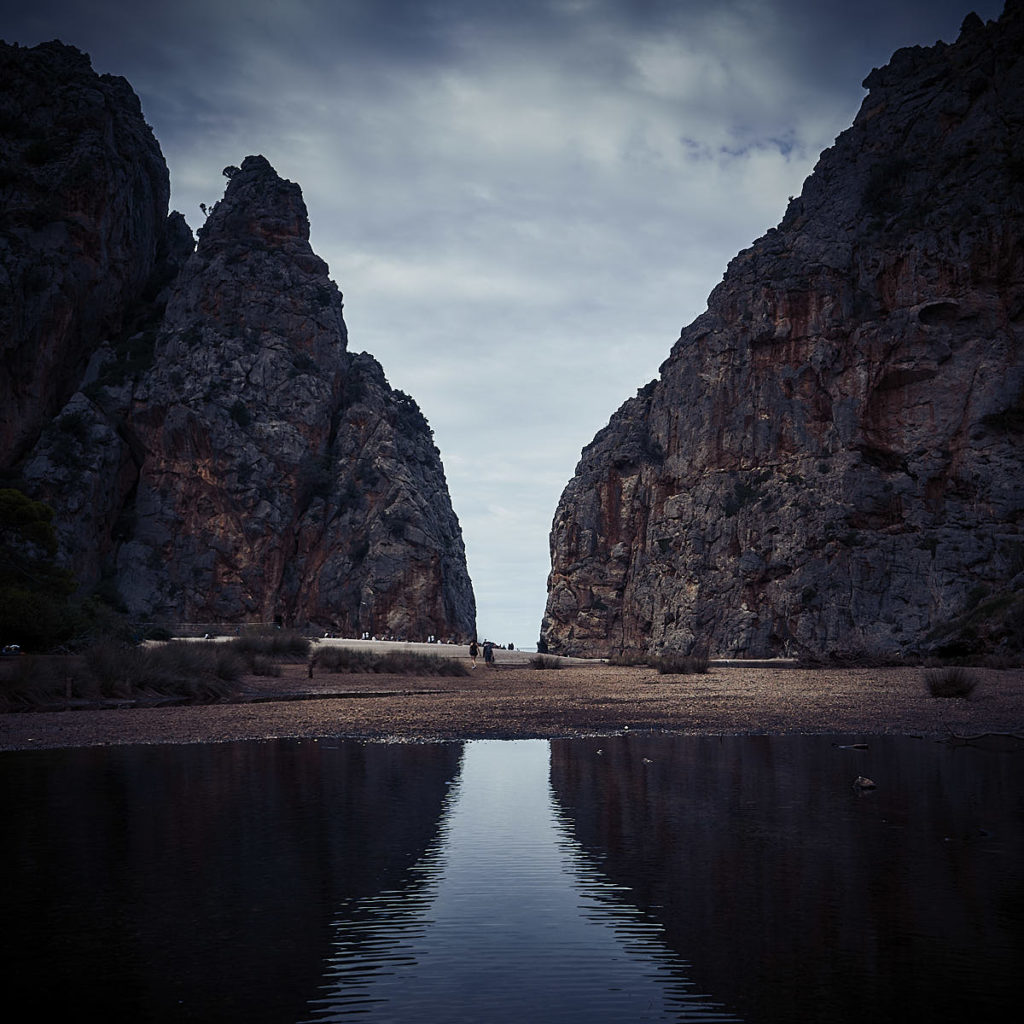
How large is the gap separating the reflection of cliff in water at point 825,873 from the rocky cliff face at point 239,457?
82.9 meters

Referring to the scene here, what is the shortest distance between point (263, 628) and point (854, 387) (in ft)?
165

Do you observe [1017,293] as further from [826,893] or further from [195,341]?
[195,341]

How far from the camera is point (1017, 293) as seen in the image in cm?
6644

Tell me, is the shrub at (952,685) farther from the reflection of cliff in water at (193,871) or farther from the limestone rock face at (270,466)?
the limestone rock face at (270,466)

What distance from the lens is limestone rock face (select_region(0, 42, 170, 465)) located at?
85375 mm

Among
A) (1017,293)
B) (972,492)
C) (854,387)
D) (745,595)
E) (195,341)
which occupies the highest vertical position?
(195,341)

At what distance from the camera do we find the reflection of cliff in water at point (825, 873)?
509cm

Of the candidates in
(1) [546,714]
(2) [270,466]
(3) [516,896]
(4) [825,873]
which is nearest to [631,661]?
(1) [546,714]

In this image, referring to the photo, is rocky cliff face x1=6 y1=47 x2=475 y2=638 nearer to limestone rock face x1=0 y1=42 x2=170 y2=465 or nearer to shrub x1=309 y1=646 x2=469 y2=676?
limestone rock face x1=0 y1=42 x2=170 y2=465

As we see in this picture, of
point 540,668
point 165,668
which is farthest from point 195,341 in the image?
point 165,668

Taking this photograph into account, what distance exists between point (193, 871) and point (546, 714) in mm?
16317

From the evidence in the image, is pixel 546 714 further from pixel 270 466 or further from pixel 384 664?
pixel 270 466

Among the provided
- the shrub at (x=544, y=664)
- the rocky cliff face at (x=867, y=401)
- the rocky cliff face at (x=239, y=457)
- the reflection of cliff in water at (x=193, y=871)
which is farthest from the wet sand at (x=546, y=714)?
the rocky cliff face at (x=239, y=457)

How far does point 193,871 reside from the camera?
299 inches
